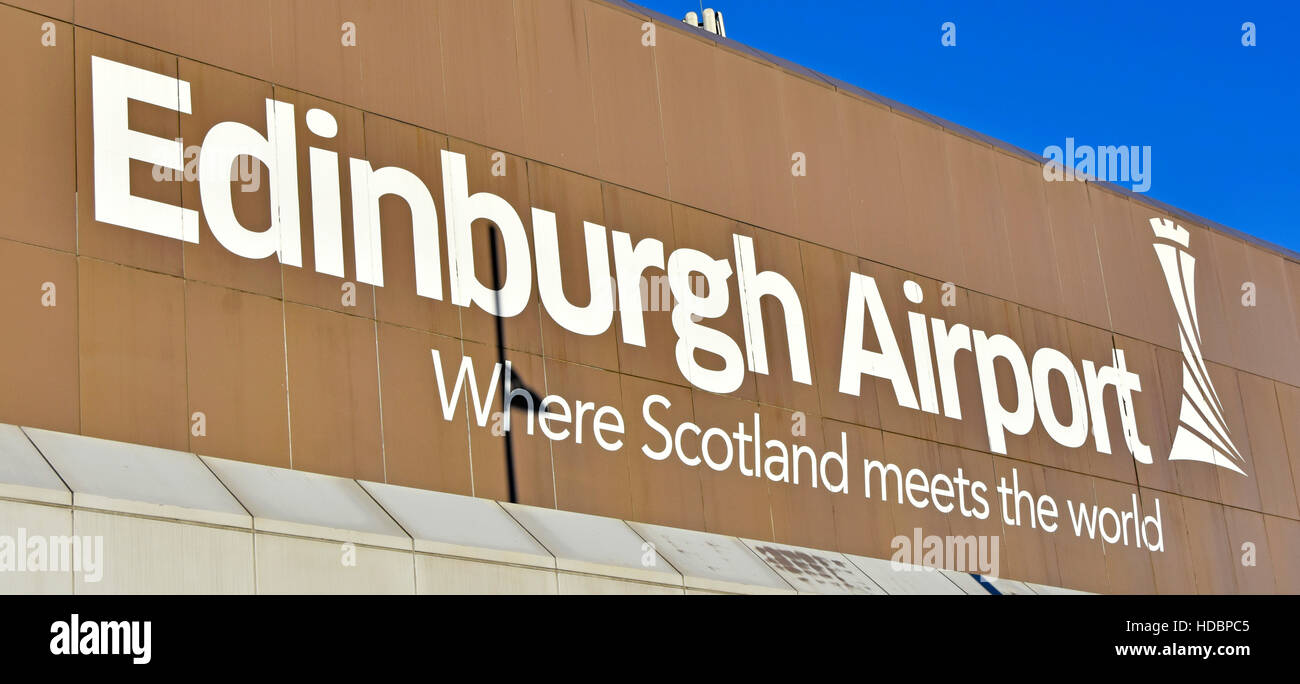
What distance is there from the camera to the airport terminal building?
1362 centimetres

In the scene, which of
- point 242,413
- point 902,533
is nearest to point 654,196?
point 902,533

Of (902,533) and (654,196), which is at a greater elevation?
(654,196)

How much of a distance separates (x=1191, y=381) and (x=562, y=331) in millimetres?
12379

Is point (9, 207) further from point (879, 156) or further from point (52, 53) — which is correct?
point (879, 156)

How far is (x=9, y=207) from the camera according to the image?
13.5m

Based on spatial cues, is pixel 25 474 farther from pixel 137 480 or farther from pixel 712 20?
pixel 712 20

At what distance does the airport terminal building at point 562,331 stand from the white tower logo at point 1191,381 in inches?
2.7

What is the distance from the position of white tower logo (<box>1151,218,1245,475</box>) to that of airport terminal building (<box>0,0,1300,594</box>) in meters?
0.07

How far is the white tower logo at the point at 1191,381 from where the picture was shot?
25266 millimetres

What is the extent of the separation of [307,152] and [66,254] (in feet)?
9.55

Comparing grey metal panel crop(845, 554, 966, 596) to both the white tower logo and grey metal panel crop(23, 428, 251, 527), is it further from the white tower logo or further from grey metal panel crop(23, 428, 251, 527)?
grey metal panel crop(23, 428, 251, 527)

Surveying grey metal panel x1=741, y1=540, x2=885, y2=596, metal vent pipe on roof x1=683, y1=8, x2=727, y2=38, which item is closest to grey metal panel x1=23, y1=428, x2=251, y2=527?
grey metal panel x1=741, y1=540, x2=885, y2=596
